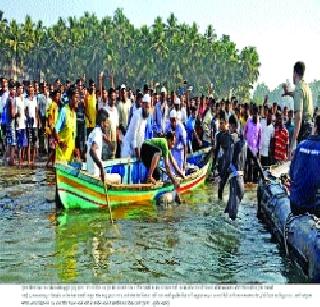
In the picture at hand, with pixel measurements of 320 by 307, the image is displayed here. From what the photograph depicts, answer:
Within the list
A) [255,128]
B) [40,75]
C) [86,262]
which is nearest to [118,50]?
[40,75]

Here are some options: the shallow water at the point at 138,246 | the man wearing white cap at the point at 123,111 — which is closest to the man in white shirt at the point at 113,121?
the man wearing white cap at the point at 123,111

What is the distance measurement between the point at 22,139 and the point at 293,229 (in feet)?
19.2

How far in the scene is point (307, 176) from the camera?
5.14 metres

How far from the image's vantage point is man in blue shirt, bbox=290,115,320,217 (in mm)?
5070

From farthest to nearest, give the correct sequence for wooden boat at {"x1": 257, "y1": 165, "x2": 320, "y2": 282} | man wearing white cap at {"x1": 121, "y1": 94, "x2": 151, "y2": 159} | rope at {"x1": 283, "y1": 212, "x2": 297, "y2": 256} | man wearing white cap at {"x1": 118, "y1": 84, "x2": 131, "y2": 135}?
man wearing white cap at {"x1": 118, "y1": 84, "x2": 131, "y2": 135}, man wearing white cap at {"x1": 121, "y1": 94, "x2": 151, "y2": 159}, rope at {"x1": 283, "y1": 212, "x2": 297, "y2": 256}, wooden boat at {"x1": 257, "y1": 165, "x2": 320, "y2": 282}

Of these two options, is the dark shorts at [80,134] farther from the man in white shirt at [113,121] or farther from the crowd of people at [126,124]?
the man in white shirt at [113,121]

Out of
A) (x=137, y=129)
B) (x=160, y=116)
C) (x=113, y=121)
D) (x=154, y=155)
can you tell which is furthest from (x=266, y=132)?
(x=154, y=155)

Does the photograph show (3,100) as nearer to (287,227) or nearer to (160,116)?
(160,116)

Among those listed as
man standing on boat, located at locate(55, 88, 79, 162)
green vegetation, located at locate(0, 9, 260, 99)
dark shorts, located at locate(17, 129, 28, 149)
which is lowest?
dark shorts, located at locate(17, 129, 28, 149)

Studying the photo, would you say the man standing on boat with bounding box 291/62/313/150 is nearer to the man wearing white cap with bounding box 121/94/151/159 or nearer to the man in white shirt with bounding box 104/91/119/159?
the man wearing white cap with bounding box 121/94/151/159

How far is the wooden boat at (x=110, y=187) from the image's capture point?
7016 millimetres

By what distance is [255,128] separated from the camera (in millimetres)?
9734

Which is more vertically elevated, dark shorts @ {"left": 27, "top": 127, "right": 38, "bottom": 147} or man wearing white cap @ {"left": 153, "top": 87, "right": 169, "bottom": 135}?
man wearing white cap @ {"left": 153, "top": 87, "right": 169, "bottom": 135}

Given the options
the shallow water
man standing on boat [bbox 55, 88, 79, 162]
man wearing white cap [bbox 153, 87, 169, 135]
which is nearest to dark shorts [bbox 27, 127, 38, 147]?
man wearing white cap [bbox 153, 87, 169, 135]
